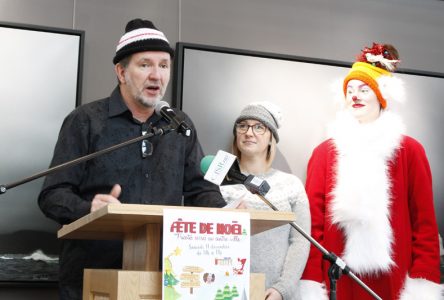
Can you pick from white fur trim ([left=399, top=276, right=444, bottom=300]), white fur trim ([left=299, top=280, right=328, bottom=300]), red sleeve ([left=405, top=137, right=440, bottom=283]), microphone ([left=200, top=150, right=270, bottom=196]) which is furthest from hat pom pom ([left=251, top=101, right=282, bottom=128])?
microphone ([left=200, top=150, right=270, bottom=196])

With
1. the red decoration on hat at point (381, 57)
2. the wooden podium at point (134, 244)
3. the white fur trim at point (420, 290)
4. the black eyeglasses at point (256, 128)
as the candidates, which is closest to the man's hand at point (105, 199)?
the wooden podium at point (134, 244)

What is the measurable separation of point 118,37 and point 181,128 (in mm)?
1375

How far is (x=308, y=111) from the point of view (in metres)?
3.76

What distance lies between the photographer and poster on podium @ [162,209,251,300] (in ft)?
5.90

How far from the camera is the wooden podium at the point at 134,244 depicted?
5.93 feet

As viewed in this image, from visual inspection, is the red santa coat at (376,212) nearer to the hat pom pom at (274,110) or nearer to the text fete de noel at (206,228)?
the hat pom pom at (274,110)

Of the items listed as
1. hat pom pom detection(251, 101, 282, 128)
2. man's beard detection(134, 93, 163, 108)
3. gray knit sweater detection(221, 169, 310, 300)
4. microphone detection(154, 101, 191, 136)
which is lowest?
gray knit sweater detection(221, 169, 310, 300)

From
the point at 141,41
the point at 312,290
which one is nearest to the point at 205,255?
the point at 141,41

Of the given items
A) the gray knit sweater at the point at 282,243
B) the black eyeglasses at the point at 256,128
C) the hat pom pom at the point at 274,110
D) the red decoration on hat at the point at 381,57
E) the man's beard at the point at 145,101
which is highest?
the red decoration on hat at the point at 381,57

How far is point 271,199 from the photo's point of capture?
3.14 meters

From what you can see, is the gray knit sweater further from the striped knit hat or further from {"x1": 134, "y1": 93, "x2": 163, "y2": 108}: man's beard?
the striped knit hat

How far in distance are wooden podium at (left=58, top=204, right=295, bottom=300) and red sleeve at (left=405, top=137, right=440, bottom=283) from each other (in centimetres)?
143

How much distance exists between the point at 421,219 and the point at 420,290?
0.34m

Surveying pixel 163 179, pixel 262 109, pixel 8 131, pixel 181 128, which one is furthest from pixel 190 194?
pixel 8 131
